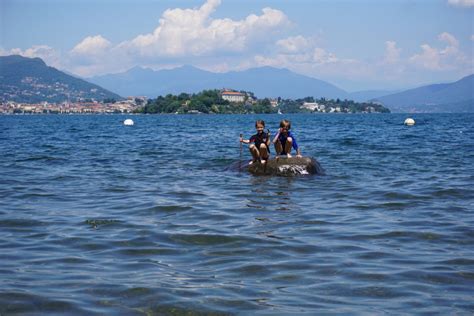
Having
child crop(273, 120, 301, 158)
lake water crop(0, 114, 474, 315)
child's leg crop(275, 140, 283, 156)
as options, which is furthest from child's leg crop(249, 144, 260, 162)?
lake water crop(0, 114, 474, 315)

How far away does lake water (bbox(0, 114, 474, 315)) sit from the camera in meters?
6.09

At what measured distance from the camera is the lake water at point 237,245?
6.09 metres

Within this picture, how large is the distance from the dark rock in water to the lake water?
1.54 feet

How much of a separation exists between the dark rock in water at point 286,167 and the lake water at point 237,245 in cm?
47

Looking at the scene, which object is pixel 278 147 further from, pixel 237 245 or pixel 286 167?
pixel 237 245

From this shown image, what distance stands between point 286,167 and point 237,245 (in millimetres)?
8619

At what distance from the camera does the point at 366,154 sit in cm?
2556

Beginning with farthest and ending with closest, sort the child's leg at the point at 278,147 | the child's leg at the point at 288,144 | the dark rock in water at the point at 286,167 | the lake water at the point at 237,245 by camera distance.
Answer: the child's leg at the point at 278,147, the child's leg at the point at 288,144, the dark rock in water at the point at 286,167, the lake water at the point at 237,245

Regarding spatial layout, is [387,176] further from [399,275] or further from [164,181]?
[399,275]

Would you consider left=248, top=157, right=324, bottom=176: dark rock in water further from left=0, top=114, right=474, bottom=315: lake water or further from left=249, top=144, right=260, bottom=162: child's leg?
left=0, top=114, right=474, bottom=315: lake water

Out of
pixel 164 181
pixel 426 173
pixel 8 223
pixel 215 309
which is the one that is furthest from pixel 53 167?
pixel 215 309

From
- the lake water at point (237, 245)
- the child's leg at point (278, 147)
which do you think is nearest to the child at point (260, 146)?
the child's leg at point (278, 147)

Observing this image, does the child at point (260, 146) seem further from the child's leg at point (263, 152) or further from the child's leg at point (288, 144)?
the child's leg at point (288, 144)

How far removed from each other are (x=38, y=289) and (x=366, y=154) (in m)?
20.8
